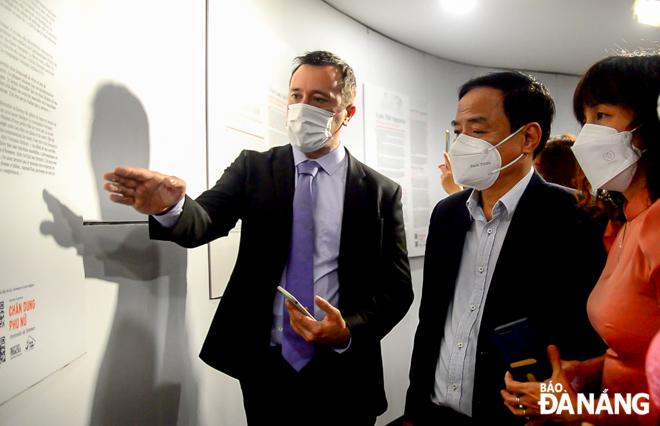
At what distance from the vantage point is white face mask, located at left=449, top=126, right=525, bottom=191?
1450 mm

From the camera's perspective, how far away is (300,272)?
54.4 inches

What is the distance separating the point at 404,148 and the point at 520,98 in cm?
183

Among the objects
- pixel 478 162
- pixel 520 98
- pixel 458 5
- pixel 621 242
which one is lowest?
pixel 621 242

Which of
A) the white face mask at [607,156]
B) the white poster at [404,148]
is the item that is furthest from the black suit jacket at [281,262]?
the white poster at [404,148]

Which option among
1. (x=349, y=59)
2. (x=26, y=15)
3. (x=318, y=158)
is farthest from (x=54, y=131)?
(x=349, y=59)

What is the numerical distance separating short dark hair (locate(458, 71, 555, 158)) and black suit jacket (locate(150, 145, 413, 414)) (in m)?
0.52

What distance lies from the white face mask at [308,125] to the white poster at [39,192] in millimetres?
676

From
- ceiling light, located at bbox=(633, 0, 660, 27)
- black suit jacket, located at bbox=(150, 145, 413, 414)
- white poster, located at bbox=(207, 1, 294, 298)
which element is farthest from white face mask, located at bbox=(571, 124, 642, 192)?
ceiling light, located at bbox=(633, 0, 660, 27)

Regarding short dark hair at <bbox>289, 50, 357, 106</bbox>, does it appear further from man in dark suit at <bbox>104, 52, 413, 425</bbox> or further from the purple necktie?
the purple necktie

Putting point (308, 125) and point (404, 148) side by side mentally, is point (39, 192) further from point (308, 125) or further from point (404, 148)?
point (404, 148)

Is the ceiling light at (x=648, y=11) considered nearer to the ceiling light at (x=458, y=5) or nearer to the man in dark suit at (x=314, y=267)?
the ceiling light at (x=458, y=5)

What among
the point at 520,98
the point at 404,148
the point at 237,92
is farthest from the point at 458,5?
the point at 237,92

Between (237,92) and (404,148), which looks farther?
(404,148)

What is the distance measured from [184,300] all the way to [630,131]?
1.56 m
